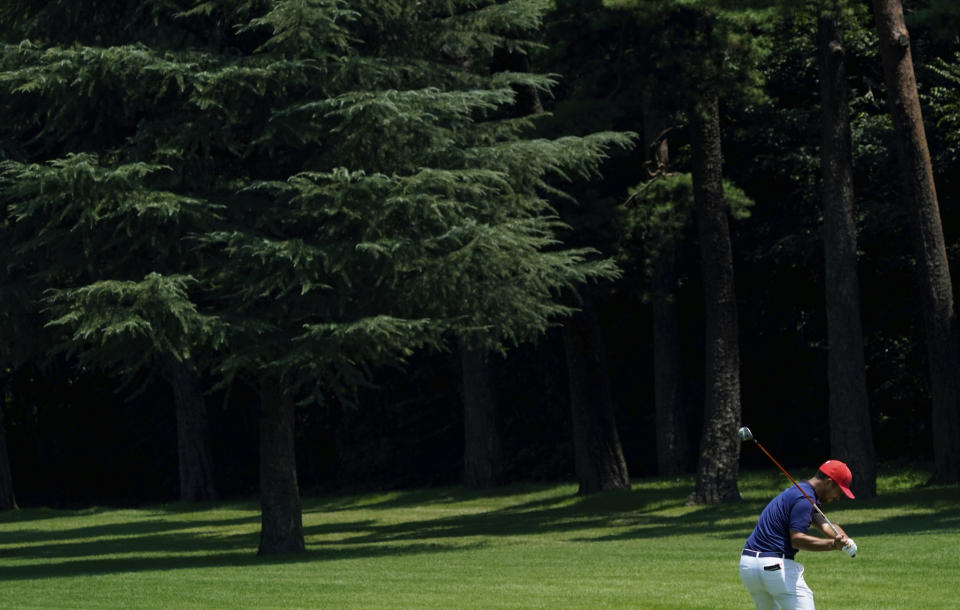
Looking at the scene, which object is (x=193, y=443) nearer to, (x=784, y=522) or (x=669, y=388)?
(x=669, y=388)

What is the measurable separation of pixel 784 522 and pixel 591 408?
23008mm

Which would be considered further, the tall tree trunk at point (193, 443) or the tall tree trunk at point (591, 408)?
the tall tree trunk at point (193, 443)

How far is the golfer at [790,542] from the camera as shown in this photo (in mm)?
9008

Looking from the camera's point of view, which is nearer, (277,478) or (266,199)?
(266,199)

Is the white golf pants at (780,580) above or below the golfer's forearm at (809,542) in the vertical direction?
below

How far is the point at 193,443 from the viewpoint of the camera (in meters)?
41.7

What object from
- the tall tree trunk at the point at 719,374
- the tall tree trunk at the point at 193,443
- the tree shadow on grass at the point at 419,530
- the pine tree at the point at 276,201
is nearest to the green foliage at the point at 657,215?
the tall tree trunk at the point at 719,374

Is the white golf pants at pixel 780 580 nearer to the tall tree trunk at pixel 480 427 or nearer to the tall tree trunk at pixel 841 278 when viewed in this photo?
the tall tree trunk at pixel 841 278

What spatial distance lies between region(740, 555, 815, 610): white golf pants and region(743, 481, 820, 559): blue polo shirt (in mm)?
79

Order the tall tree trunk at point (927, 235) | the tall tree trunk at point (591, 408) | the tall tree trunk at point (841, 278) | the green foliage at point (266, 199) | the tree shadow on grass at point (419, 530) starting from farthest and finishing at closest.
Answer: the tall tree trunk at point (591, 408) < the tall tree trunk at point (841, 278) < the tall tree trunk at point (927, 235) < the tree shadow on grass at point (419, 530) < the green foliage at point (266, 199)

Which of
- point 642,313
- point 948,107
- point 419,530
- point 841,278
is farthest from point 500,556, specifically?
point 642,313

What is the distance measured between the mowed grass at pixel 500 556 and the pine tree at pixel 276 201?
8.96 feet

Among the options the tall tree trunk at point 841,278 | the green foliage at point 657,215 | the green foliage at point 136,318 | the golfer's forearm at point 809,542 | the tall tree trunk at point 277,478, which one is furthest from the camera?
the green foliage at point 657,215

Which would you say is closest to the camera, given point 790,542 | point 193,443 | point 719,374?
point 790,542
